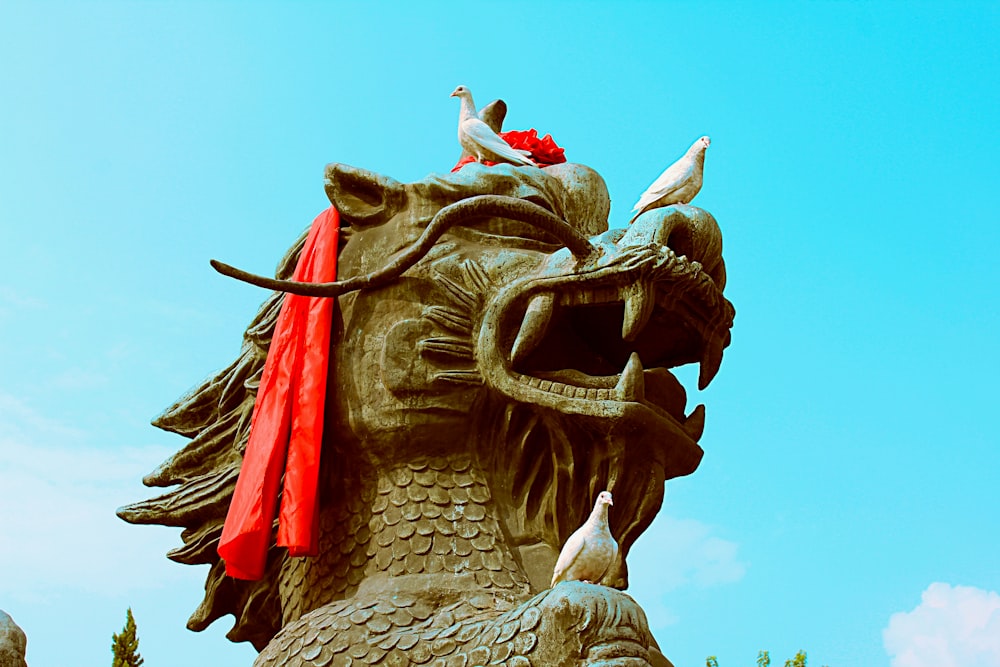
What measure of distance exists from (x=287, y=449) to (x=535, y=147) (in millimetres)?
1715

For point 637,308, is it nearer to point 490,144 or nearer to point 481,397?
point 481,397

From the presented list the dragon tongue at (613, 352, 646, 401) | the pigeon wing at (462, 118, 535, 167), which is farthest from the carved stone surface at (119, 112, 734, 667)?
the pigeon wing at (462, 118, 535, 167)

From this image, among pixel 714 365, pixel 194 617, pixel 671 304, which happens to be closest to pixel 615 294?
pixel 671 304

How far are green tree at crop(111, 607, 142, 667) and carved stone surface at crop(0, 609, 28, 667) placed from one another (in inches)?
61.8

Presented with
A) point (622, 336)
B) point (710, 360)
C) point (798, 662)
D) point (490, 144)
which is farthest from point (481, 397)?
point (798, 662)

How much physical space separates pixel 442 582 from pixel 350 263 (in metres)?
1.33

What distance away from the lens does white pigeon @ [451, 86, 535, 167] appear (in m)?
5.64

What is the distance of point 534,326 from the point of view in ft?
15.9

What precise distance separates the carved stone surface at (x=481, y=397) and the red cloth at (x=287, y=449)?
92 mm

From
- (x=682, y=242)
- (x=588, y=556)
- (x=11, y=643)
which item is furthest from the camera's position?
(x=682, y=242)

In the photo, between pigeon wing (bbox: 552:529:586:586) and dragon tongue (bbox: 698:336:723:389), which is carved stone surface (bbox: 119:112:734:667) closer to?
dragon tongue (bbox: 698:336:723:389)

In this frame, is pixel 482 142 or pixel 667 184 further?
pixel 482 142

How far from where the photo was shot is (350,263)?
5352 mm

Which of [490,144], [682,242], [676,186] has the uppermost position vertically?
[490,144]
